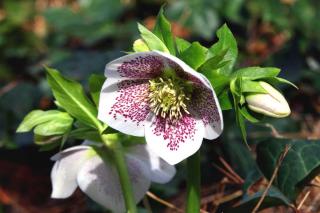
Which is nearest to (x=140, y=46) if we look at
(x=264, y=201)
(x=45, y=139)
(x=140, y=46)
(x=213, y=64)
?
(x=140, y=46)

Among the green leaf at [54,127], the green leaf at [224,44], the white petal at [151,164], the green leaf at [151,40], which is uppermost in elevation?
the green leaf at [151,40]

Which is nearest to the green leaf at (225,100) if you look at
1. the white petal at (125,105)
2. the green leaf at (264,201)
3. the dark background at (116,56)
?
the white petal at (125,105)

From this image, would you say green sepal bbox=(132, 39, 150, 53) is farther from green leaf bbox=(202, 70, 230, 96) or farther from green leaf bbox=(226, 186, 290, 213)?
green leaf bbox=(226, 186, 290, 213)

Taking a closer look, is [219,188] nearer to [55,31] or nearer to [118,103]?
[118,103]

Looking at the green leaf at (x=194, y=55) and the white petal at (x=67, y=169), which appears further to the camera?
the white petal at (x=67, y=169)

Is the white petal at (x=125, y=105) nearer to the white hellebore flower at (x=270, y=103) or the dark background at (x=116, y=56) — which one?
the white hellebore flower at (x=270, y=103)

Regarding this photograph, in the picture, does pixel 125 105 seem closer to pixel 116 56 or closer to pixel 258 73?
pixel 258 73

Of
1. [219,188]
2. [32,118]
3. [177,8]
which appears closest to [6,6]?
Result: [177,8]
